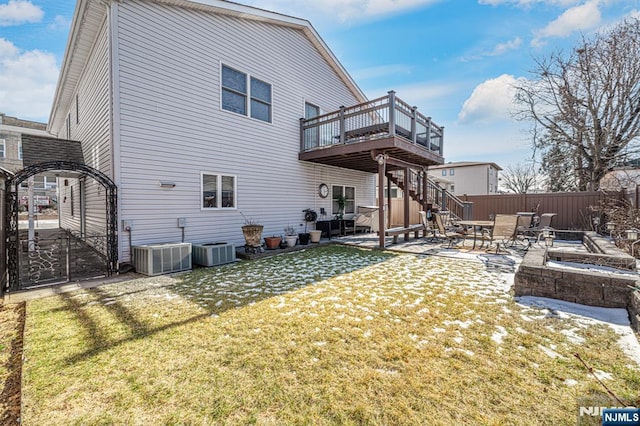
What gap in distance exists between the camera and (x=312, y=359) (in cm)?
256

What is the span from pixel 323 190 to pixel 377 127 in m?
3.52

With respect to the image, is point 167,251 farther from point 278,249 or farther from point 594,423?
point 594,423

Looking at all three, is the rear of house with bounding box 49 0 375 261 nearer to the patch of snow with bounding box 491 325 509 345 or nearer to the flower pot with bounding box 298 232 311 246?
the flower pot with bounding box 298 232 311 246

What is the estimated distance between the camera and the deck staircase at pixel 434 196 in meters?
11.0

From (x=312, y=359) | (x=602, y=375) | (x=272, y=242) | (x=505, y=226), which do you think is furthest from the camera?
(x=272, y=242)

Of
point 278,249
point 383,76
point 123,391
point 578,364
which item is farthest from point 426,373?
point 383,76

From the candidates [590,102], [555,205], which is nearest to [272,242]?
[555,205]

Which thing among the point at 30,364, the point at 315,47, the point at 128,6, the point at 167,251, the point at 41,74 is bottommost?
the point at 30,364

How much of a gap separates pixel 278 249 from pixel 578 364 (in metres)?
→ 6.93

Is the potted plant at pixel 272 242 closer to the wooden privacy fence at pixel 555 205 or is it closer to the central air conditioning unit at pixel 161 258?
the central air conditioning unit at pixel 161 258

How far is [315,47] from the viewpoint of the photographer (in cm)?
1120

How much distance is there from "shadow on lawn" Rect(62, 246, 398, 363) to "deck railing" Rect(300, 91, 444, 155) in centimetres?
389

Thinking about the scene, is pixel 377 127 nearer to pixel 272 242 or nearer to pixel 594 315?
pixel 272 242

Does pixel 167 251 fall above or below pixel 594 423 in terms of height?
above
